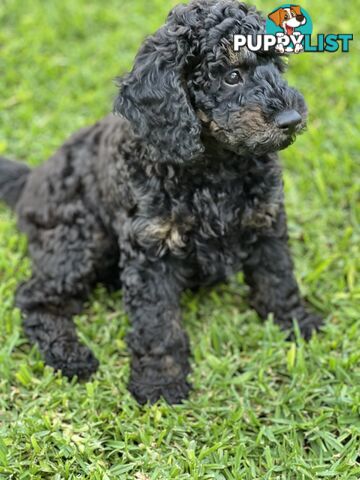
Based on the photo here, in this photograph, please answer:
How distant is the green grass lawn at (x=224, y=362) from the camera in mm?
3648

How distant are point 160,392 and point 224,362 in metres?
0.44

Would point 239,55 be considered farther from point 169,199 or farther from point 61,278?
point 61,278

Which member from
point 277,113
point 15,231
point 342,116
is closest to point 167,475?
point 277,113

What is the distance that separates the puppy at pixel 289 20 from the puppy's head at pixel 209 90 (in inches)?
6.3

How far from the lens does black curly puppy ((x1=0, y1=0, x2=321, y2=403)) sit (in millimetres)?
3496

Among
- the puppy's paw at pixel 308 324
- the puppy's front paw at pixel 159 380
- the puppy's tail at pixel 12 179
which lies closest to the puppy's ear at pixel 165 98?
the puppy's front paw at pixel 159 380

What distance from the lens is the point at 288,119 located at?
11.1 ft

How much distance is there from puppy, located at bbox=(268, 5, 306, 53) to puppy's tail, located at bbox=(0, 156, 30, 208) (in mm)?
2407

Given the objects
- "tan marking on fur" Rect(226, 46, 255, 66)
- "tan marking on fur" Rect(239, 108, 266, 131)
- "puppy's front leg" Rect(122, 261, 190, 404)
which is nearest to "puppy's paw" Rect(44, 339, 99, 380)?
"puppy's front leg" Rect(122, 261, 190, 404)

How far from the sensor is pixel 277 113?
3.43 metres

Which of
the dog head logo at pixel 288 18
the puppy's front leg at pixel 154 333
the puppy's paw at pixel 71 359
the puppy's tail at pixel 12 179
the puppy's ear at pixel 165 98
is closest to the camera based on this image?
the puppy's ear at pixel 165 98

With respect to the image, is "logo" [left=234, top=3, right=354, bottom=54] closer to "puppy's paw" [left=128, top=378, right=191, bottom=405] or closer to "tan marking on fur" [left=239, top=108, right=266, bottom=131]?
"tan marking on fur" [left=239, top=108, right=266, bottom=131]

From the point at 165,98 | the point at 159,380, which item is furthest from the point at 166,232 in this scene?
the point at 159,380

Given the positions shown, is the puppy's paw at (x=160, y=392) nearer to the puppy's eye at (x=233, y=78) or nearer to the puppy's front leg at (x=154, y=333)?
the puppy's front leg at (x=154, y=333)
